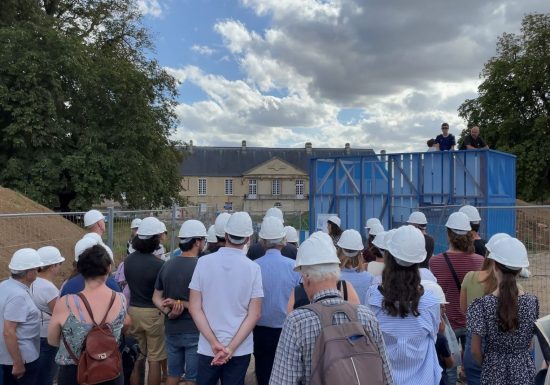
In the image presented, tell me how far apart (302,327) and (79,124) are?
25.2 meters

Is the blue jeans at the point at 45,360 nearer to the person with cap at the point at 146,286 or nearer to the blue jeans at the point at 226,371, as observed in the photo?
the person with cap at the point at 146,286

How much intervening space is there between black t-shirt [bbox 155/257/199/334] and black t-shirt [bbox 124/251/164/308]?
0.89 ft

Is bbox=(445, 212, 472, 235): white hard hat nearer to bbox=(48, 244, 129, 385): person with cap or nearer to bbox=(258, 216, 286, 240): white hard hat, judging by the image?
bbox=(258, 216, 286, 240): white hard hat

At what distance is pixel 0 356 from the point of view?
4.15m

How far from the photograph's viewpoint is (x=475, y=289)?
4012 mm

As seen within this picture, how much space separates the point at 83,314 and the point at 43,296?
3.61ft

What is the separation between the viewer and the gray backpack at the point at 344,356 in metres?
2.14

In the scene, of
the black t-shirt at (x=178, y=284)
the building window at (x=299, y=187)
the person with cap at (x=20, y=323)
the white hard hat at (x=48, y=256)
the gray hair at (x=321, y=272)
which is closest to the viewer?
the gray hair at (x=321, y=272)

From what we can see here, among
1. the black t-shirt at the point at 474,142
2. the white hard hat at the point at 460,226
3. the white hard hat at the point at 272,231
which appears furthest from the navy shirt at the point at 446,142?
the white hard hat at the point at 272,231

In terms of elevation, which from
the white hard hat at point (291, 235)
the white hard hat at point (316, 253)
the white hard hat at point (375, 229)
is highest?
the white hard hat at point (316, 253)

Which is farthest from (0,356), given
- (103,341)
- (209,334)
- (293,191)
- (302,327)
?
(293,191)

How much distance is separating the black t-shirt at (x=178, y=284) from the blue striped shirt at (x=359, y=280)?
1.32m

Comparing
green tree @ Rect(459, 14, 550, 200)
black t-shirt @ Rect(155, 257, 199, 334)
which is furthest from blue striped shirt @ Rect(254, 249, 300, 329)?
green tree @ Rect(459, 14, 550, 200)

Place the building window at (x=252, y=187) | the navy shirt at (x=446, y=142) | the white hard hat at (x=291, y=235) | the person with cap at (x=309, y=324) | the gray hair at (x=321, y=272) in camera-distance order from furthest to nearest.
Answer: the building window at (x=252, y=187) < the navy shirt at (x=446, y=142) < the white hard hat at (x=291, y=235) < the gray hair at (x=321, y=272) < the person with cap at (x=309, y=324)
